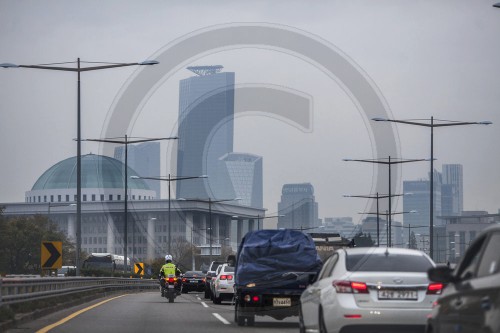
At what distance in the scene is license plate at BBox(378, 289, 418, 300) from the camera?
16516 millimetres

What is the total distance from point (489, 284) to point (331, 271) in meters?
7.54

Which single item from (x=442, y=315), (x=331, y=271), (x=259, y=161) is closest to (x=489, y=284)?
(x=442, y=315)

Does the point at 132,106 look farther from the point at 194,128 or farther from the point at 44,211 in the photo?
the point at 44,211

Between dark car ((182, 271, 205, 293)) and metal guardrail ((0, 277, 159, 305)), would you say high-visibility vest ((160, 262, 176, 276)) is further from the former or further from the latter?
dark car ((182, 271, 205, 293))

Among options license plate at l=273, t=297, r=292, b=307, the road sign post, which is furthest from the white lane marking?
the road sign post

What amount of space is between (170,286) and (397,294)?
2726cm

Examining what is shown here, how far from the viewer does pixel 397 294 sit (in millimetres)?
16562

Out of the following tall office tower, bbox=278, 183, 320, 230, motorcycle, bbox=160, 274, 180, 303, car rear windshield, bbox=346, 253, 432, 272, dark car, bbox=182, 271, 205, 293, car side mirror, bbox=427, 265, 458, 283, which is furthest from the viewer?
tall office tower, bbox=278, 183, 320, 230

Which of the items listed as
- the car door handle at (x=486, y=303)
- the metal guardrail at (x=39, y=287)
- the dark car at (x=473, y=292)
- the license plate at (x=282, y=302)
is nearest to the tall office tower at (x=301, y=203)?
the metal guardrail at (x=39, y=287)

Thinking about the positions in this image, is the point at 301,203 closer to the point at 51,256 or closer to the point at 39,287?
the point at 51,256

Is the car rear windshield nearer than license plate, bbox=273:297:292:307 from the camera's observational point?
Yes

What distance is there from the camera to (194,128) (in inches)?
6329

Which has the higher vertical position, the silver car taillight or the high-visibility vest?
the silver car taillight

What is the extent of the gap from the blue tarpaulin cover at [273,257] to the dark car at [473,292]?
44.7 ft
